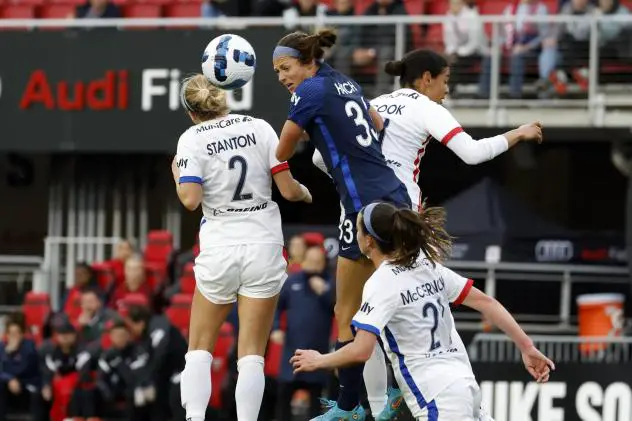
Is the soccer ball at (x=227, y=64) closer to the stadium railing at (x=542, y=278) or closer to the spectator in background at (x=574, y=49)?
the stadium railing at (x=542, y=278)

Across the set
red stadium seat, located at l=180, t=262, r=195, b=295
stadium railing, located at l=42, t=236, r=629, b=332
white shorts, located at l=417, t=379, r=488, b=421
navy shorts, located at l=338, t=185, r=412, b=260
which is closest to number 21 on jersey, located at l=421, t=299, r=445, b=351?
white shorts, located at l=417, t=379, r=488, b=421

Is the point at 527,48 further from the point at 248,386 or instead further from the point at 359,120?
the point at 248,386

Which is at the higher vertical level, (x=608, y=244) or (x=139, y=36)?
(x=139, y=36)

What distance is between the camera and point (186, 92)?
9.09m

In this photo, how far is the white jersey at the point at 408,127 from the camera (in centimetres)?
917

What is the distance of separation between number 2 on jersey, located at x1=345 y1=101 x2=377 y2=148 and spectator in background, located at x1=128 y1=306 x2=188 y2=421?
22.4ft

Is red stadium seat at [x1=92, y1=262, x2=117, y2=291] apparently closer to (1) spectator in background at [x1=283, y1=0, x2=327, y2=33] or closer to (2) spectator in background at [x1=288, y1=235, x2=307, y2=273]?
(2) spectator in background at [x1=288, y1=235, x2=307, y2=273]

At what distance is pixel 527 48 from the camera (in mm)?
17875

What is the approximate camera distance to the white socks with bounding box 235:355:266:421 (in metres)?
9.10

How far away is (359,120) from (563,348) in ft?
23.1

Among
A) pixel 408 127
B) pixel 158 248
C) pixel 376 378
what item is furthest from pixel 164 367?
pixel 408 127

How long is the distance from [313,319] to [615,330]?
3.89 m

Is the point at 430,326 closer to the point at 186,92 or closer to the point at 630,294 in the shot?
the point at 186,92

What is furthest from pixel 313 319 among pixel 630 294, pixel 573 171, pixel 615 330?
pixel 573 171
